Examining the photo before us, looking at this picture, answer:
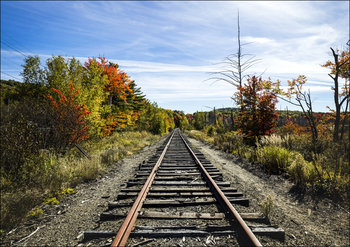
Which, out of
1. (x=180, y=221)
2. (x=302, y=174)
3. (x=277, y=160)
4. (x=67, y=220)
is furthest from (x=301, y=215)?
(x=67, y=220)

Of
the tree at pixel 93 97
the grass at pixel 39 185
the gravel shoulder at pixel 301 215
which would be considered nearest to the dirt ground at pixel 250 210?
the gravel shoulder at pixel 301 215

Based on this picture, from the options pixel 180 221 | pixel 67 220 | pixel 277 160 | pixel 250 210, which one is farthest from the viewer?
pixel 277 160

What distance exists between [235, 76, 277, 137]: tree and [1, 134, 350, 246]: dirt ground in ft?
20.7

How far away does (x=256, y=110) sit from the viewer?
11117 mm

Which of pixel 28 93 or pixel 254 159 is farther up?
pixel 28 93

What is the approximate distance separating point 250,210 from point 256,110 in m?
8.89

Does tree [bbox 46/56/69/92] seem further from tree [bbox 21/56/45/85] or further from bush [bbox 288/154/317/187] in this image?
bush [bbox 288/154/317/187]

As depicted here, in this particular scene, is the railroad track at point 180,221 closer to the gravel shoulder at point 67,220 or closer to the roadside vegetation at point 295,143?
the gravel shoulder at point 67,220

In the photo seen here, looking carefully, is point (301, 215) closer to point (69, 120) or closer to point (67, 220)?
point (67, 220)

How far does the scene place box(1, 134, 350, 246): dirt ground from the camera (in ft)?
8.99

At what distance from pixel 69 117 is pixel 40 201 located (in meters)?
4.59

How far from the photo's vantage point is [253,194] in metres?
4.32

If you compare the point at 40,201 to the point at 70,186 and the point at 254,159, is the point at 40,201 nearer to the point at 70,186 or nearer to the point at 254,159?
the point at 70,186

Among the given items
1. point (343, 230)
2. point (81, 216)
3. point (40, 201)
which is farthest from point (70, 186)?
point (343, 230)
